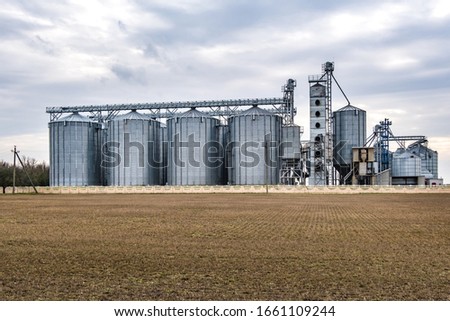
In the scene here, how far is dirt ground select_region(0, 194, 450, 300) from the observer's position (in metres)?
11.8

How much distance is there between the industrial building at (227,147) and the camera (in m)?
82.3

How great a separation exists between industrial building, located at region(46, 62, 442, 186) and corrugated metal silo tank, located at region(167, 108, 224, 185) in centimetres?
15

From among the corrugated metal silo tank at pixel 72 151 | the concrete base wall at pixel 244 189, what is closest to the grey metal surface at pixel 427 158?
the concrete base wall at pixel 244 189

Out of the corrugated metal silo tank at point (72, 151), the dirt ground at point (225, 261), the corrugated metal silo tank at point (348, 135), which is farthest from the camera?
the corrugated metal silo tank at point (72, 151)

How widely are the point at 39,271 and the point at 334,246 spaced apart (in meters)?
9.65

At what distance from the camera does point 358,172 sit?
82.6 m

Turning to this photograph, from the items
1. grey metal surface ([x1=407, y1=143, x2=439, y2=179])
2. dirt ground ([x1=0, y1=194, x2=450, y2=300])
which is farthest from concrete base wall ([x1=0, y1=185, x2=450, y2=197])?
dirt ground ([x1=0, y1=194, x2=450, y2=300])

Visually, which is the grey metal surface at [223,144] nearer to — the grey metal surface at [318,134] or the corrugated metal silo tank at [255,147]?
the corrugated metal silo tank at [255,147]

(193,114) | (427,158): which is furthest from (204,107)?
(427,158)

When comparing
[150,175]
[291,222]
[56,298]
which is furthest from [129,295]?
[150,175]

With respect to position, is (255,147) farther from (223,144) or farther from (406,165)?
(406,165)

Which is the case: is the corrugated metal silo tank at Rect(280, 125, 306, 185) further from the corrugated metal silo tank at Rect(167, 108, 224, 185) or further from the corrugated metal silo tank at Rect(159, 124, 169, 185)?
the corrugated metal silo tank at Rect(159, 124, 169, 185)

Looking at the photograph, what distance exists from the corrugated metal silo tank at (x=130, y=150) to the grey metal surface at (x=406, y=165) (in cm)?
3971
